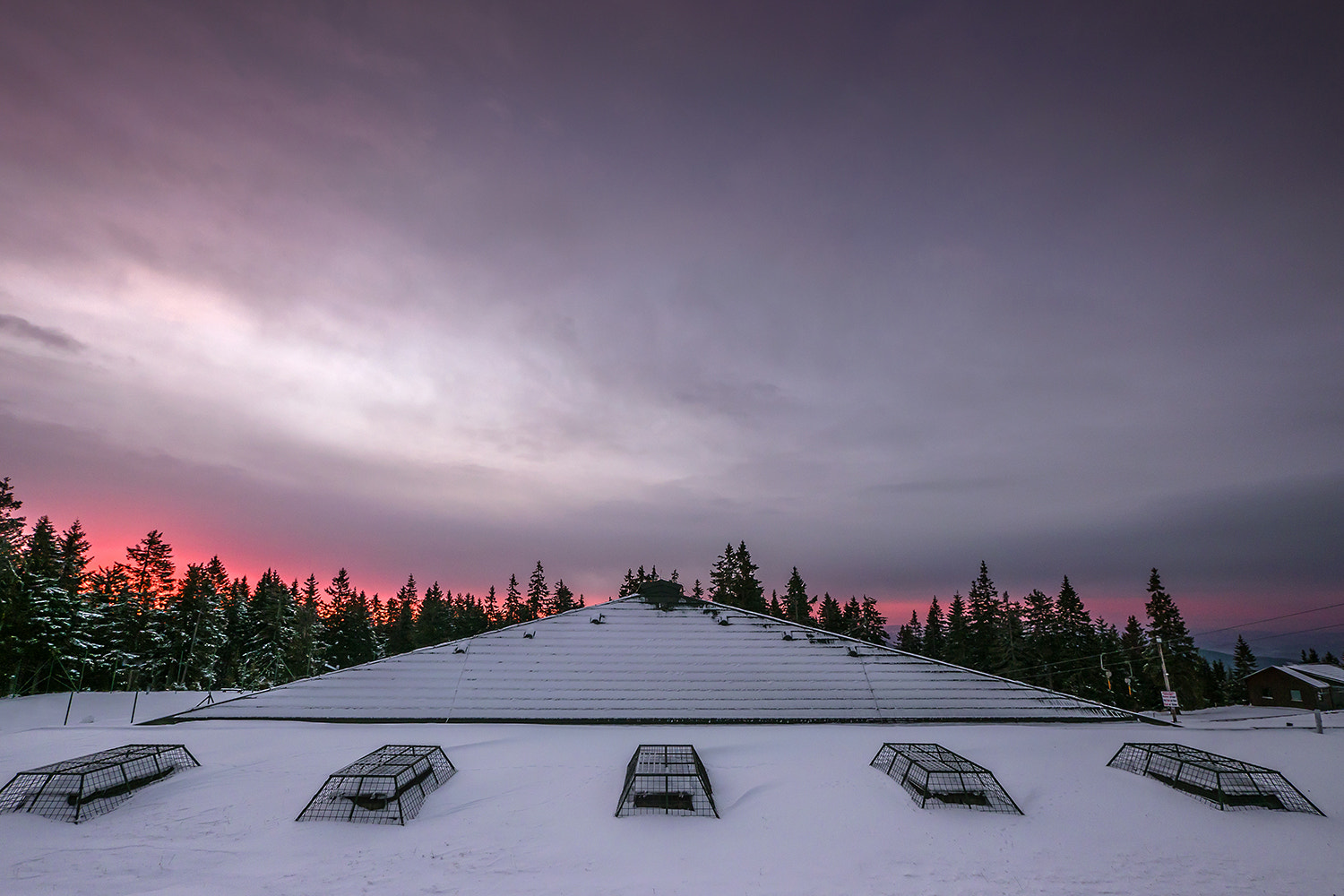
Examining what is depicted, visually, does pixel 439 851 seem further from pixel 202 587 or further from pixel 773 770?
pixel 202 587

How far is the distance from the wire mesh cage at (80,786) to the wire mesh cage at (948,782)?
14.1 metres

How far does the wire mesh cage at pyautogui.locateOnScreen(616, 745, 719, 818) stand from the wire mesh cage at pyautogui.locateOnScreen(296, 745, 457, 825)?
3690 millimetres

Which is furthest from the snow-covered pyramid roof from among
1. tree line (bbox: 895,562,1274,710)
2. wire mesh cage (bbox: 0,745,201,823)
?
tree line (bbox: 895,562,1274,710)

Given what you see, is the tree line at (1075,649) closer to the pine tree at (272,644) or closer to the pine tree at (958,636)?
the pine tree at (958,636)

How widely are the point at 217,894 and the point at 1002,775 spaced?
13.4 m

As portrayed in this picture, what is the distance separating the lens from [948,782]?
9828mm

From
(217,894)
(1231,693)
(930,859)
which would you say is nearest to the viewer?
(217,894)

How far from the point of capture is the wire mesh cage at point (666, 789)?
9.23m

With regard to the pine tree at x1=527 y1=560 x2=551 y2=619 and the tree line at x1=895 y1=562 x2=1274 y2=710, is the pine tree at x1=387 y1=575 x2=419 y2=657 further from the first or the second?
the tree line at x1=895 y1=562 x2=1274 y2=710

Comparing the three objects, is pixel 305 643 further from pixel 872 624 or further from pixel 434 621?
pixel 872 624

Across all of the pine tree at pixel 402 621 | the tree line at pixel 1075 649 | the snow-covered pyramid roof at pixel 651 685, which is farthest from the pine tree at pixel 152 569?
the tree line at pixel 1075 649

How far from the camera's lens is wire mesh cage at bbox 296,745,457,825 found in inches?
347

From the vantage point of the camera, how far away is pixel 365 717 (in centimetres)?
1489

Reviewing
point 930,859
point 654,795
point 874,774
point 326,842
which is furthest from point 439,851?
point 874,774
